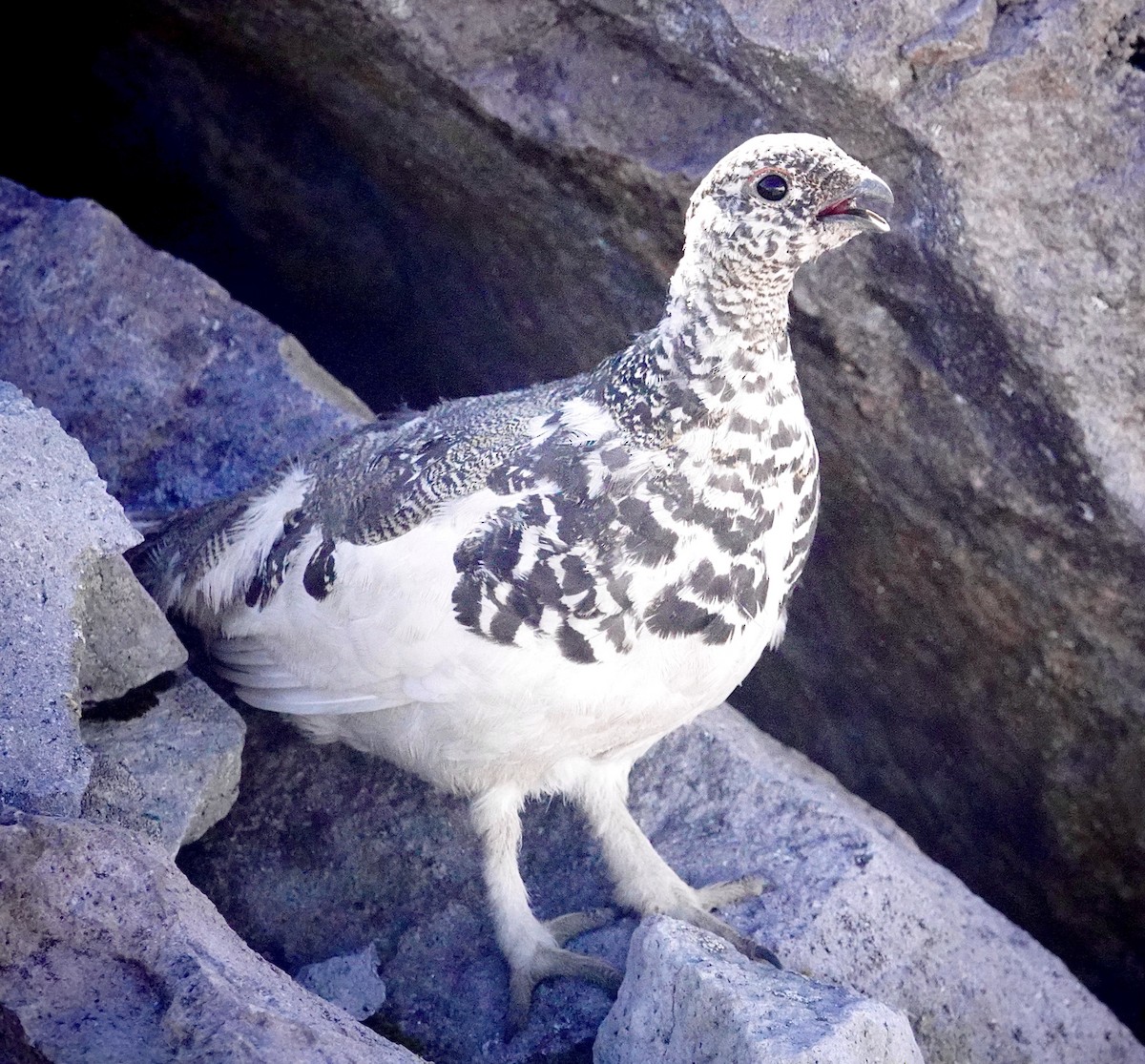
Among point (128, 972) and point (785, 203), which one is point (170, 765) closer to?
point (128, 972)

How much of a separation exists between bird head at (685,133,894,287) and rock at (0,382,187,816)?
139cm

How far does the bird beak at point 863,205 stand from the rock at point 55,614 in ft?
5.16

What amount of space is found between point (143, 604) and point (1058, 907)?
282 centimetres

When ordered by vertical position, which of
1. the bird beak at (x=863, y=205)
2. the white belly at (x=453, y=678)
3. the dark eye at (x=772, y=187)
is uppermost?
the bird beak at (x=863, y=205)

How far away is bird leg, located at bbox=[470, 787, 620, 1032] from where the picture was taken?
3.10 m

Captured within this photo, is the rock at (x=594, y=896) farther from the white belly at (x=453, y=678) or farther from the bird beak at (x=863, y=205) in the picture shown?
the bird beak at (x=863, y=205)

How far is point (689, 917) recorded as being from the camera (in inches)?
125

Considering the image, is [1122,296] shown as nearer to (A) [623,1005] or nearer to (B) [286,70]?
(A) [623,1005]

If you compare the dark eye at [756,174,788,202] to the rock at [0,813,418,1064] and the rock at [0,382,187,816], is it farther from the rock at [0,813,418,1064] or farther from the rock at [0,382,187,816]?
the rock at [0,813,418,1064]

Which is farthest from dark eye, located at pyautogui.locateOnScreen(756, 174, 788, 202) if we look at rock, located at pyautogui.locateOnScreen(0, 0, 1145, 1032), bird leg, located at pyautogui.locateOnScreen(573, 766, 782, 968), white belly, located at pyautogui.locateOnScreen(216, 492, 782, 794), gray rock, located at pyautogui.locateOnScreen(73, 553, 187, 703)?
gray rock, located at pyautogui.locateOnScreen(73, 553, 187, 703)

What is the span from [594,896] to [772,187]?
68.7 inches

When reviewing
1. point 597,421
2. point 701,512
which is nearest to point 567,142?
point 597,421

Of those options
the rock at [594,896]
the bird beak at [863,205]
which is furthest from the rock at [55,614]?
the bird beak at [863,205]

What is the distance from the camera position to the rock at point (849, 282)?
10.3ft
